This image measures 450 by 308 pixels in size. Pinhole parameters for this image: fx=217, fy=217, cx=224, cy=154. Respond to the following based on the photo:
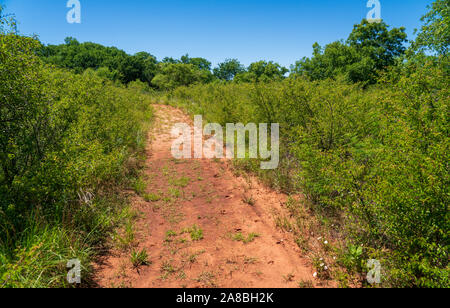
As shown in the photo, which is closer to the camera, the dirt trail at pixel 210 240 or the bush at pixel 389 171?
the bush at pixel 389 171

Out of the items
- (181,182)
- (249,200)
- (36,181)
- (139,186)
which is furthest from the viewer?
(181,182)

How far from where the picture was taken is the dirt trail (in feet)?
9.63

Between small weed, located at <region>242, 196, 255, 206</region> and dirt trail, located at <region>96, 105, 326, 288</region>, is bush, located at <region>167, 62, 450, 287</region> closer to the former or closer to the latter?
small weed, located at <region>242, 196, 255, 206</region>

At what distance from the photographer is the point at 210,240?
380 centimetres

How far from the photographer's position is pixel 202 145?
29.3 feet

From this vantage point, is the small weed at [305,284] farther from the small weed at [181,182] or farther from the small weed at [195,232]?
the small weed at [181,182]

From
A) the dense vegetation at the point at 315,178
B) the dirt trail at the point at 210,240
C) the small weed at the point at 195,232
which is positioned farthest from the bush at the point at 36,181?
the small weed at the point at 195,232

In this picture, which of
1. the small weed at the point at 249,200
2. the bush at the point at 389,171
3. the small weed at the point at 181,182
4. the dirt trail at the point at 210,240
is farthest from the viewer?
the small weed at the point at 181,182

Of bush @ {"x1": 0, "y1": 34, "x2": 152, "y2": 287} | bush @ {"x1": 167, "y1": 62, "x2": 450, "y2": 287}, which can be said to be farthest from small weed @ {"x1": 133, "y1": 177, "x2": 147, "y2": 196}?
bush @ {"x1": 167, "y1": 62, "x2": 450, "y2": 287}

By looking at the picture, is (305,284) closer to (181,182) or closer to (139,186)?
(181,182)

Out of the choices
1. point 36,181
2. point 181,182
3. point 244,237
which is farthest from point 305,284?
point 181,182

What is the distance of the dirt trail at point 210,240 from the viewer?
2936mm

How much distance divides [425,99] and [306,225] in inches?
107
